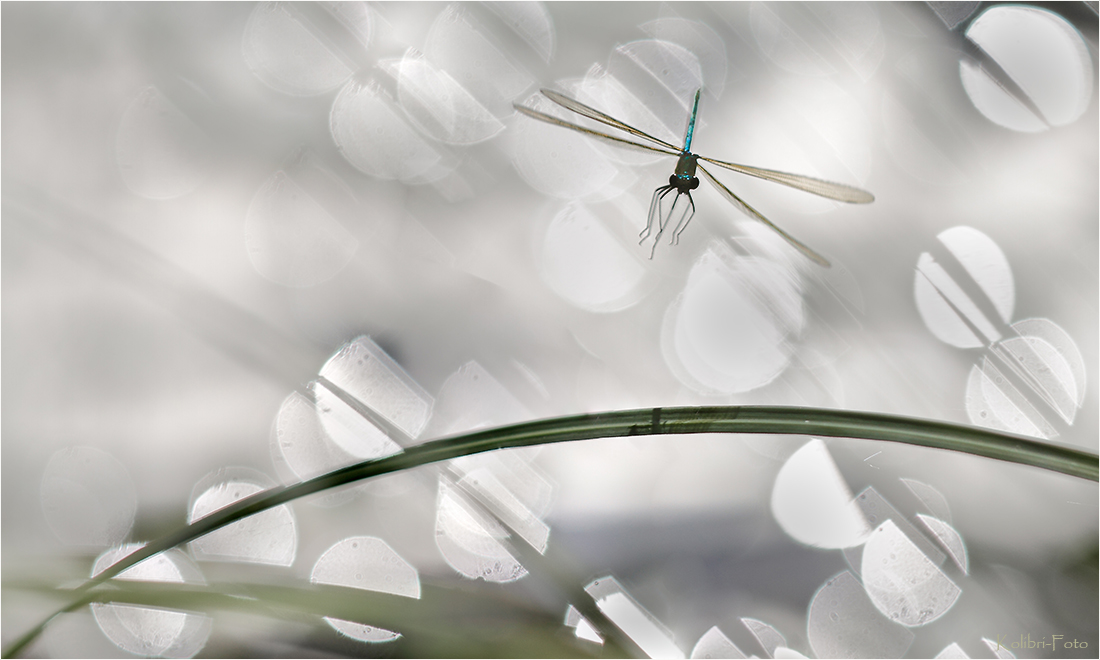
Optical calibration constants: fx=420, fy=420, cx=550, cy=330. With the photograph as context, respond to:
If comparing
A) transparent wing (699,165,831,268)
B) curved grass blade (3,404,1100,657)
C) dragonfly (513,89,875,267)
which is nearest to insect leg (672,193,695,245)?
dragonfly (513,89,875,267)

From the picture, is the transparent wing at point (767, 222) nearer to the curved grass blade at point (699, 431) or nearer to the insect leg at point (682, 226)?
the curved grass blade at point (699, 431)

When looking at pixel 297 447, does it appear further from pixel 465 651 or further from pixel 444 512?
pixel 465 651

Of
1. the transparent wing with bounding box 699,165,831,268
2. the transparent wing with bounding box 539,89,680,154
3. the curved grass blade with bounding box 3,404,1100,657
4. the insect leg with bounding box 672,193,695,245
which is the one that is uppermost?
the insect leg with bounding box 672,193,695,245

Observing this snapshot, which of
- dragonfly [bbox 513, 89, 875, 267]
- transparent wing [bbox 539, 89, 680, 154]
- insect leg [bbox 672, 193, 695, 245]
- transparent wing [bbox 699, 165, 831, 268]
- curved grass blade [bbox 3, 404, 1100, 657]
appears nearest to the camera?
curved grass blade [bbox 3, 404, 1100, 657]

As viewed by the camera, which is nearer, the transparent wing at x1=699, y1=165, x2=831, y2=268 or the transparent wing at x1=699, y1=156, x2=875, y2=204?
the transparent wing at x1=699, y1=165, x2=831, y2=268

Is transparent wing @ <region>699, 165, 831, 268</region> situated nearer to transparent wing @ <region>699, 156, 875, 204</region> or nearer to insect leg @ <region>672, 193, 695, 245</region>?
transparent wing @ <region>699, 156, 875, 204</region>

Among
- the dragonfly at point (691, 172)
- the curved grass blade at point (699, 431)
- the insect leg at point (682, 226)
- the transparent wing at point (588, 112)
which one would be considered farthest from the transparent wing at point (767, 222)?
the insect leg at point (682, 226)

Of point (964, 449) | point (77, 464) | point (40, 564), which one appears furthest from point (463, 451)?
point (77, 464)

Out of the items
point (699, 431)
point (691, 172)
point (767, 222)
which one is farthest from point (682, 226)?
point (699, 431)
